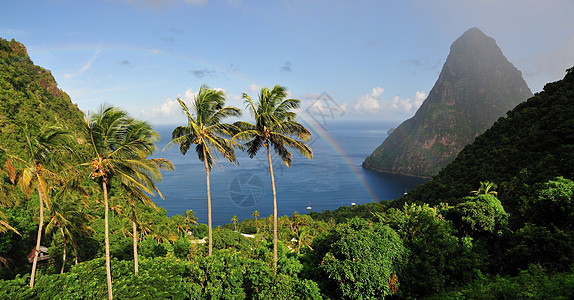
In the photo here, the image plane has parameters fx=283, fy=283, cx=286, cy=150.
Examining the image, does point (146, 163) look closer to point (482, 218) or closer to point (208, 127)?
point (208, 127)

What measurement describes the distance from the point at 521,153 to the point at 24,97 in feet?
Result: 345

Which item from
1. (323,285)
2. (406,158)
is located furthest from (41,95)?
(406,158)

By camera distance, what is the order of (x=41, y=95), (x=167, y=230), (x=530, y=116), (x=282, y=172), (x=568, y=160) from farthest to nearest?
(x=282, y=172) < (x=41, y=95) < (x=530, y=116) < (x=167, y=230) < (x=568, y=160)

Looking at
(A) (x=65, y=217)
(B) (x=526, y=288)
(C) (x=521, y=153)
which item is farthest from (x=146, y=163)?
(C) (x=521, y=153)

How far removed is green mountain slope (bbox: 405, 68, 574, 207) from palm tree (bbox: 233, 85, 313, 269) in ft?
77.2

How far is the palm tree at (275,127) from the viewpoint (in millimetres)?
15117

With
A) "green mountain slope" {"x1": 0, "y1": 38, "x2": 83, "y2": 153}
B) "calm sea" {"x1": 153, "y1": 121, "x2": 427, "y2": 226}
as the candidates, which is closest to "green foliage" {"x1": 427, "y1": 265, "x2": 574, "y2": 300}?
"green mountain slope" {"x1": 0, "y1": 38, "x2": 83, "y2": 153}

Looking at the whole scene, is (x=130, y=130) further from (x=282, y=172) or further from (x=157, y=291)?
(x=282, y=172)

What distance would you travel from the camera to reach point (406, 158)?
18375cm

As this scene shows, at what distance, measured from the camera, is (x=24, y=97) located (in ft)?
234

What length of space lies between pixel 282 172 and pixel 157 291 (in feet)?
518

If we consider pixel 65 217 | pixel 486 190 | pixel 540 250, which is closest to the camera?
pixel 540 250

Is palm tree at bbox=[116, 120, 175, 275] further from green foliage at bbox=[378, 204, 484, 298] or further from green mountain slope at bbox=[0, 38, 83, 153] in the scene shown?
green mountain slope at bbox=[0, 38, 83, 153]

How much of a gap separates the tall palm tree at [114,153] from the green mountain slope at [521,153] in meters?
30.8
